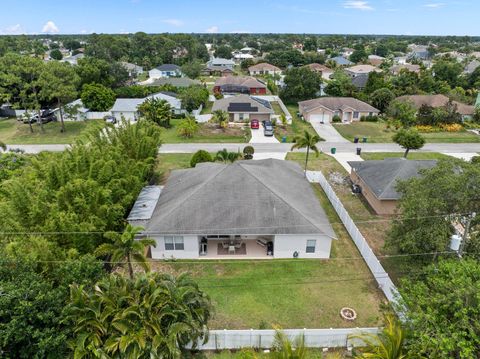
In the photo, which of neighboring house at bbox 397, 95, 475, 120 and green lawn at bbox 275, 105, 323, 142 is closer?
green lawn at bbox 275, 105, 323, 142

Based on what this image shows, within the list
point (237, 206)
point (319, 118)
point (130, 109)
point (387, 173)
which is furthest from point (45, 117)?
point (387, 173)

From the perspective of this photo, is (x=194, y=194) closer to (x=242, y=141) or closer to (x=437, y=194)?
(x=437, y=194)

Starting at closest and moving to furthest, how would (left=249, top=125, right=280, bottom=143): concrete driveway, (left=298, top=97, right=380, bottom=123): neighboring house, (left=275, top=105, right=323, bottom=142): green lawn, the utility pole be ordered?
the utility pole
(left=249, top=125, right=280, bottom=143): concrete driveway
(left=275, top=105, right=323, bottom=142): green lawn
(left=298, top=97, right=380, bottom=123): neighboring house

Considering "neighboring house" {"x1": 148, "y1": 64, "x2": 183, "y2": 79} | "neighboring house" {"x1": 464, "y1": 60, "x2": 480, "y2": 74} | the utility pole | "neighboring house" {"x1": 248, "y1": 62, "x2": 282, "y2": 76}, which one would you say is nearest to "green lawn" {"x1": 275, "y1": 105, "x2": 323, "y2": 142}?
the utility pole

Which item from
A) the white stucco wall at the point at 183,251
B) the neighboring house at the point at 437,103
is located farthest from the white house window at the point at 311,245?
the neighboring house at the point at 437,103

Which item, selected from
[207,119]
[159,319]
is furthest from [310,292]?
[207,119]

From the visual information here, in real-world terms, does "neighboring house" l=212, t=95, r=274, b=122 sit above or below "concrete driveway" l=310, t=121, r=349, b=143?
above

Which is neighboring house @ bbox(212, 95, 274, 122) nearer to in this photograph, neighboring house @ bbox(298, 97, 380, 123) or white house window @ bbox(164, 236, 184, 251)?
neighboring house @ bbox(298, 97, 380, 123)
